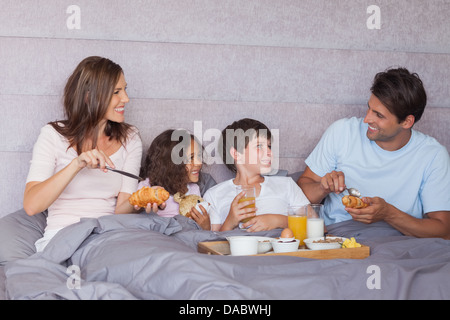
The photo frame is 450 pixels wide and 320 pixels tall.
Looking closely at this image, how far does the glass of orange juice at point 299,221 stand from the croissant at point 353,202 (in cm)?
17

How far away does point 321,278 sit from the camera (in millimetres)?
1407

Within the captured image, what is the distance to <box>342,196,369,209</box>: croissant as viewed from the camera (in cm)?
202

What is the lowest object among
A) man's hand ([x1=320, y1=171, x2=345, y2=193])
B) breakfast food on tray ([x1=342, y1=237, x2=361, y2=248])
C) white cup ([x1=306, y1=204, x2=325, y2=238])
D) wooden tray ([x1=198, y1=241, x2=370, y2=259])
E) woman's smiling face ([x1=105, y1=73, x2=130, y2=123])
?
wooden tray ([x1=198, y1=241, x2=370, y2=259])

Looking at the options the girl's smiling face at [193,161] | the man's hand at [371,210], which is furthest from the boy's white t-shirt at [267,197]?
the man's hand at [371,210]

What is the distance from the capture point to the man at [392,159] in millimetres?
2402

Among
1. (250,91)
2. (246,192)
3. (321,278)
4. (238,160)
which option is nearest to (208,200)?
(238,160)

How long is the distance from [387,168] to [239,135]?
2.37 feet

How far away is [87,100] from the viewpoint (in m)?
2.33

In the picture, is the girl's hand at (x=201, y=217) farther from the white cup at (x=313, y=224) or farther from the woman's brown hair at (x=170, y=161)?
the white cup at (x=313, y=224)

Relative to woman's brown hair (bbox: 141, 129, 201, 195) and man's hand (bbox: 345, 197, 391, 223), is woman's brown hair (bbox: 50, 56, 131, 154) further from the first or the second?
man's hand (bbox: 345, 197, 391, 223)

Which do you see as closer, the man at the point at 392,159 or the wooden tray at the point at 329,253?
the wooden tray at the point at 329,253

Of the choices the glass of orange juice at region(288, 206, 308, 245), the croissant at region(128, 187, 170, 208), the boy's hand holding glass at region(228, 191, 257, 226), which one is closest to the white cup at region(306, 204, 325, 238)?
the glass of orange juice at region(288, 206, 308, 245)

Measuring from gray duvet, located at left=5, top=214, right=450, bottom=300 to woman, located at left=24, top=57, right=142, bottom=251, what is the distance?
0.36m

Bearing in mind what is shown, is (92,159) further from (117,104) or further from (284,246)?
(284,246)
